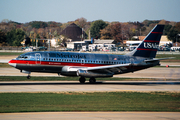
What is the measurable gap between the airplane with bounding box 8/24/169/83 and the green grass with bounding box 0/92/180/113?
8668 mm

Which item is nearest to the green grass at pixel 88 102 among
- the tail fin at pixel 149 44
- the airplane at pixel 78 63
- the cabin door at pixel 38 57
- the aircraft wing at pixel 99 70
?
the aircraft wing at pixel 99 70

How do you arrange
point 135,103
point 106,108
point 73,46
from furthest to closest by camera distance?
point 73,46, point 135,103, point 106,108

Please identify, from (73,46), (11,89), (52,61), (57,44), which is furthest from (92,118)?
(57,44)

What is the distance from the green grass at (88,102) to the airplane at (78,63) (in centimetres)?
867

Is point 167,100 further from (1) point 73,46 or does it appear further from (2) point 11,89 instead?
(1) point 73,46

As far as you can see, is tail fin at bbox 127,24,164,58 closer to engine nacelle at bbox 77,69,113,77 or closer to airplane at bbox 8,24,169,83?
airplane at bbox 8,24,169,83

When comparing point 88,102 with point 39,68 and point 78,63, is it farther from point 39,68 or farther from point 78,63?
point 39,68

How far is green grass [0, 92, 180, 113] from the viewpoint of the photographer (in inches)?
938

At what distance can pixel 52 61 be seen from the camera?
4000 cm

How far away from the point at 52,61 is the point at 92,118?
21209mm

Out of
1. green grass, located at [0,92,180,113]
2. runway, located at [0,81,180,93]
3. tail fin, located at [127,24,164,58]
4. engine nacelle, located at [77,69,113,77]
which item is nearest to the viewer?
green grass, located at [0,92,180,113]

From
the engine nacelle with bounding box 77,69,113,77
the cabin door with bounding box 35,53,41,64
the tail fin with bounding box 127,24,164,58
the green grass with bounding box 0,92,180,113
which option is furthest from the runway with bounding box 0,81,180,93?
the tail fin with bounding box 127,24,164,58

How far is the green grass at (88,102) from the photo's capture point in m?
23.8

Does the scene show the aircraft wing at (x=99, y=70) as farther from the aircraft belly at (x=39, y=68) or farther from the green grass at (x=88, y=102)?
the green grass at (x=88, y=102)
